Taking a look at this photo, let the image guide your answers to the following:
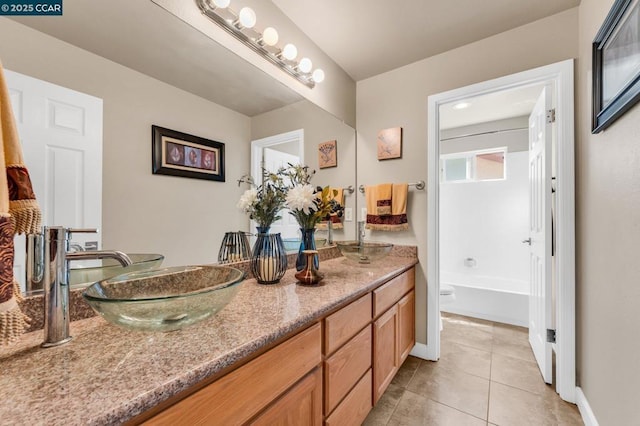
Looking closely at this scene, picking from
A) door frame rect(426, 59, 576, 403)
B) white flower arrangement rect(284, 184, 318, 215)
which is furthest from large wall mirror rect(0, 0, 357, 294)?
door frame rect(426, 59, 576, 403)

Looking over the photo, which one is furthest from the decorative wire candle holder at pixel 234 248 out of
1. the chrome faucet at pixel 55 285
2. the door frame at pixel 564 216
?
the door frame at pixel 564 216

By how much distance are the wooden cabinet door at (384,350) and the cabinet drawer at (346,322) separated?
16 cm

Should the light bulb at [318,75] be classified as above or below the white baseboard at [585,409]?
above

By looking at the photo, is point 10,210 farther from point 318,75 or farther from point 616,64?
point 616,64

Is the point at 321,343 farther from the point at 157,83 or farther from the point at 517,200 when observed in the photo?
the point at 517,200

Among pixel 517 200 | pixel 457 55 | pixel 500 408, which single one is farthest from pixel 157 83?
pixel 517 200

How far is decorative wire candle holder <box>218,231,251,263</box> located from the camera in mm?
1293

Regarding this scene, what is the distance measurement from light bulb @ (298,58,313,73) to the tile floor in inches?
85.4

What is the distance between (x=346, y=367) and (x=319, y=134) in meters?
1.51

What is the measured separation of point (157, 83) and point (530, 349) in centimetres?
308

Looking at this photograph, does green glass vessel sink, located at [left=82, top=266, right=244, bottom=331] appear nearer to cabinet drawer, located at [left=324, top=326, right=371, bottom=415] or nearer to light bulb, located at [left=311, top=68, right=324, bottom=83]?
cabinet drawer, located at [left=324, top=326, right=371, bottom=415]

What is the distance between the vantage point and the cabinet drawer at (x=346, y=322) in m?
1.05

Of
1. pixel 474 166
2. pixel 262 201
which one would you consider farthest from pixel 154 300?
pixel 474 166

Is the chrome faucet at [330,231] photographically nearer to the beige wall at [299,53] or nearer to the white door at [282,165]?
the white door at [282,165]
